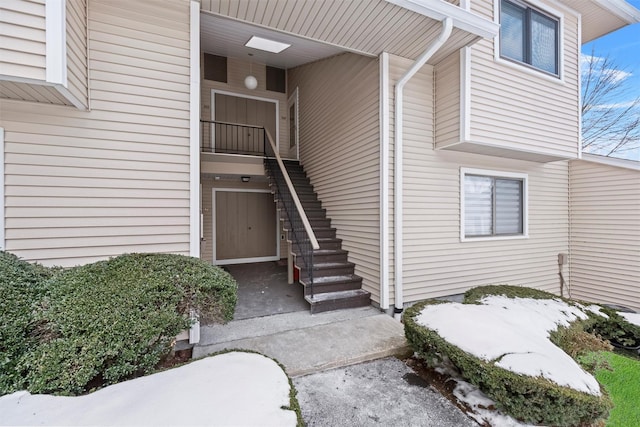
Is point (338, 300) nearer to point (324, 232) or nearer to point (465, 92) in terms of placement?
point (324, 232)

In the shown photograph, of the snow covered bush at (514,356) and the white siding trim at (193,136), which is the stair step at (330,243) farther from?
the white siding trim at (193,136)

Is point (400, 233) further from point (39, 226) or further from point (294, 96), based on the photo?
point (294, 96)

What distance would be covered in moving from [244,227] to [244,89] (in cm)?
399

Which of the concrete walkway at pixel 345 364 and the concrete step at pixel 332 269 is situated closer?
the concrete walkway at pixel 345 364

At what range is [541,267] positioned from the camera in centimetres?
575

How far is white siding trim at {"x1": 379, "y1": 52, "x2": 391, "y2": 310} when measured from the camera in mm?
4191

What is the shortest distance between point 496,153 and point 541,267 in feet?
9.41

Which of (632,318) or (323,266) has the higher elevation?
(323,266)

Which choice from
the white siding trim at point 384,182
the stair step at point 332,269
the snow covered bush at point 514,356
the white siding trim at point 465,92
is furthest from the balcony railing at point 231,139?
the snow covered bush at point 514,356

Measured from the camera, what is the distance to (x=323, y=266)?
477cm

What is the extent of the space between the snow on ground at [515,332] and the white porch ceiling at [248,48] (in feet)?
13.3

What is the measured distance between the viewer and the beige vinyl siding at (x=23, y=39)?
7.03ft

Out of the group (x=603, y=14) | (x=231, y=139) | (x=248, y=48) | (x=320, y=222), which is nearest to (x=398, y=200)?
(x=320, y=222)

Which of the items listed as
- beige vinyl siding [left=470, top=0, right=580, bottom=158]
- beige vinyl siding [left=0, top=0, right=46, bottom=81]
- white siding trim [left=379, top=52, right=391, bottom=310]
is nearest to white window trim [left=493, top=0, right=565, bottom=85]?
beige vinyl siding [left=470, top=0, right=580, bottom=158]
